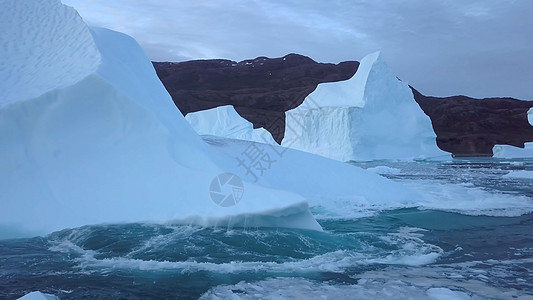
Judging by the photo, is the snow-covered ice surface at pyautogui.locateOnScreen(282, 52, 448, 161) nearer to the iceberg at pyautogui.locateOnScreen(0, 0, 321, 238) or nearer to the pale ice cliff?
the pale ice cliff

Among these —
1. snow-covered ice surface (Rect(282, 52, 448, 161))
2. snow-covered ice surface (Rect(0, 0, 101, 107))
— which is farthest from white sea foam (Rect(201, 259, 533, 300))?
snow-covered ice surface (Rect(282, 52, 448, 161))

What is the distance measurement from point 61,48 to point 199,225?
459 centimetres

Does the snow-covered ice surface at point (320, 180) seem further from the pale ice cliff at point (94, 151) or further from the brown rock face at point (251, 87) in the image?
the brown rock face at point (251, 87)

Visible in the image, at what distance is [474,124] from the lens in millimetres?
63969

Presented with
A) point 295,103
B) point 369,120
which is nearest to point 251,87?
point 295,103

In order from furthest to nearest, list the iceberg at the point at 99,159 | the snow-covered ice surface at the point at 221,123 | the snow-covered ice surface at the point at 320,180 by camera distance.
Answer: the snow-covered ice surface at the point at 221,123 < the snow-covered ice surface at the point at 320,180 < the iceberg at the point at 99,159

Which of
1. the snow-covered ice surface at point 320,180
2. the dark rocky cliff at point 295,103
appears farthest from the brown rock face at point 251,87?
the snow-covered ice surface at point 320,180

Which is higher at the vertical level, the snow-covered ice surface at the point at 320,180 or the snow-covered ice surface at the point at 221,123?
the snow-covered ice surface at the point at 221,123

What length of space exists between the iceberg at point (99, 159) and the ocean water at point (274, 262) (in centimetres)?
27

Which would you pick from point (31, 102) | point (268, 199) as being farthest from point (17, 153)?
point (268, 199)

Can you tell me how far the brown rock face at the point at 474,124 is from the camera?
5638 centimetres

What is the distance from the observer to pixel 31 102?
24.1 feet

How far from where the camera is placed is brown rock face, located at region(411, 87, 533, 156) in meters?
56.4

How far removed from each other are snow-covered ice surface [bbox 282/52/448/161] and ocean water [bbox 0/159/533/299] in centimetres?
2202
